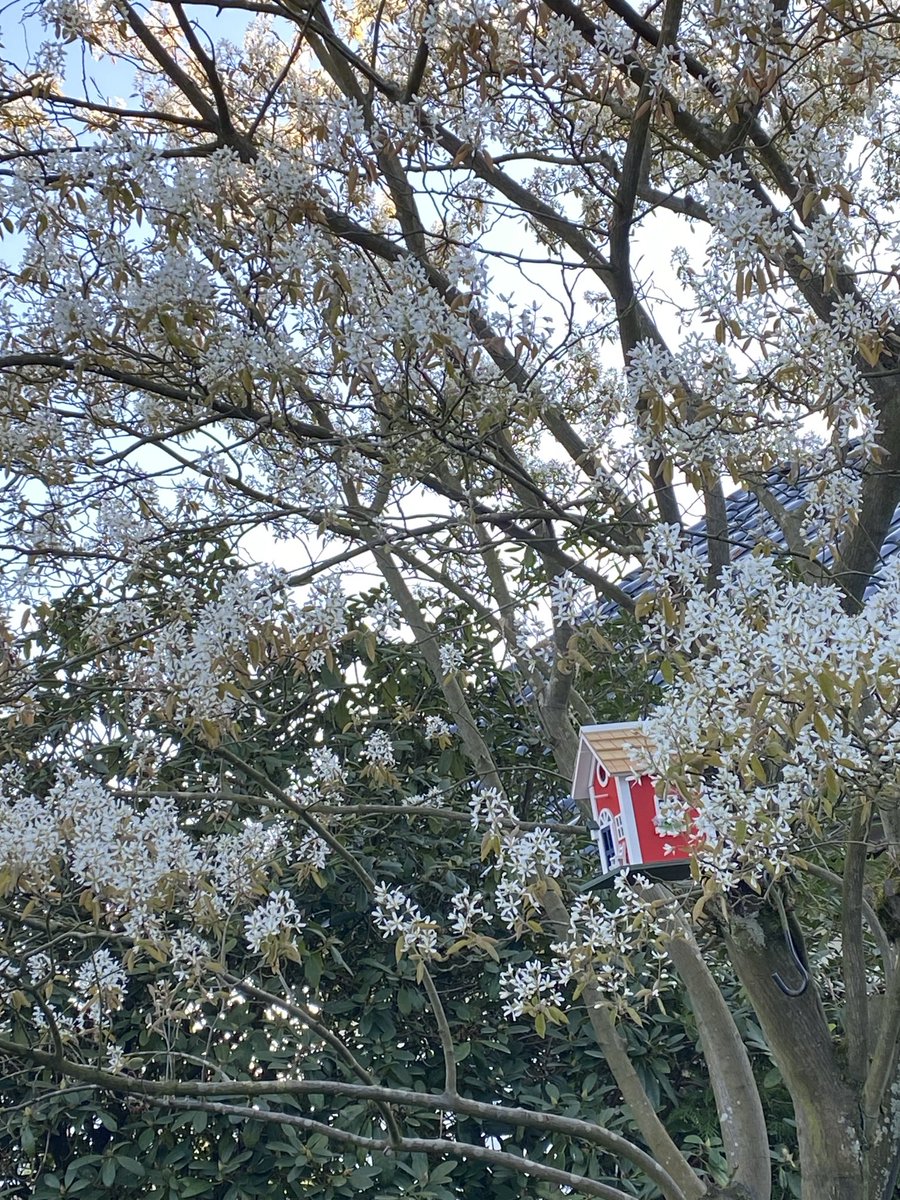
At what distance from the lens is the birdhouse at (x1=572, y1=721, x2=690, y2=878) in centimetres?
231

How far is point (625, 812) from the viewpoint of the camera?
7.70 feet

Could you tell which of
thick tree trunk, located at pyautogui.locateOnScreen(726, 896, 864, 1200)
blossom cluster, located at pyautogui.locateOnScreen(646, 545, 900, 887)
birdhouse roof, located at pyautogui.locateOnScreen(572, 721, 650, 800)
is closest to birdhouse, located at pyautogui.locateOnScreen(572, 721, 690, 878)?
birdhouse roof, located at pyautogui.locateOnScreen(572, 721, 650, 800)

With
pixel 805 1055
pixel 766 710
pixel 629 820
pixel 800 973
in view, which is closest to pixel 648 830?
pixel 629 820

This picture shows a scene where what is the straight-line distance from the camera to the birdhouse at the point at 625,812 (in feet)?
7.59

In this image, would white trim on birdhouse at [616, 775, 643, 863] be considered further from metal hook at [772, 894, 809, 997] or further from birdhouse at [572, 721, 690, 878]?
metal hook at [772, 894, 809, 997]

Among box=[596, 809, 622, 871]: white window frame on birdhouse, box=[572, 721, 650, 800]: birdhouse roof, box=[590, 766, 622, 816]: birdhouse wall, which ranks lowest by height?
box=[596, 809, 622, 871]: white window frame on birdhouse

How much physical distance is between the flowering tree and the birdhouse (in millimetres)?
109

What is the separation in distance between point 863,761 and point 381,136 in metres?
1.75

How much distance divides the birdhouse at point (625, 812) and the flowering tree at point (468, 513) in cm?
11

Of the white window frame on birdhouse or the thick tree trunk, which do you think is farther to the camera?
the white window frame on birdhouse

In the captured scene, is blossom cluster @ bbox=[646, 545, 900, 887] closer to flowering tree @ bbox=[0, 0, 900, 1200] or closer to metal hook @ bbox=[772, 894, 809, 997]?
flowering tree @ bbox=[0, 0, 900, 1200]

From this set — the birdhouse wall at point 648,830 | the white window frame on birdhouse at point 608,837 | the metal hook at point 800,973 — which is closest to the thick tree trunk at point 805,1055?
the metal hook at point 800,973

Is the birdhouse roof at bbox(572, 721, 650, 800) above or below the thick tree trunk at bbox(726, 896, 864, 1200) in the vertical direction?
above

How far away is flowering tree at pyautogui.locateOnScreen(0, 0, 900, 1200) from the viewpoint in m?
2.01
